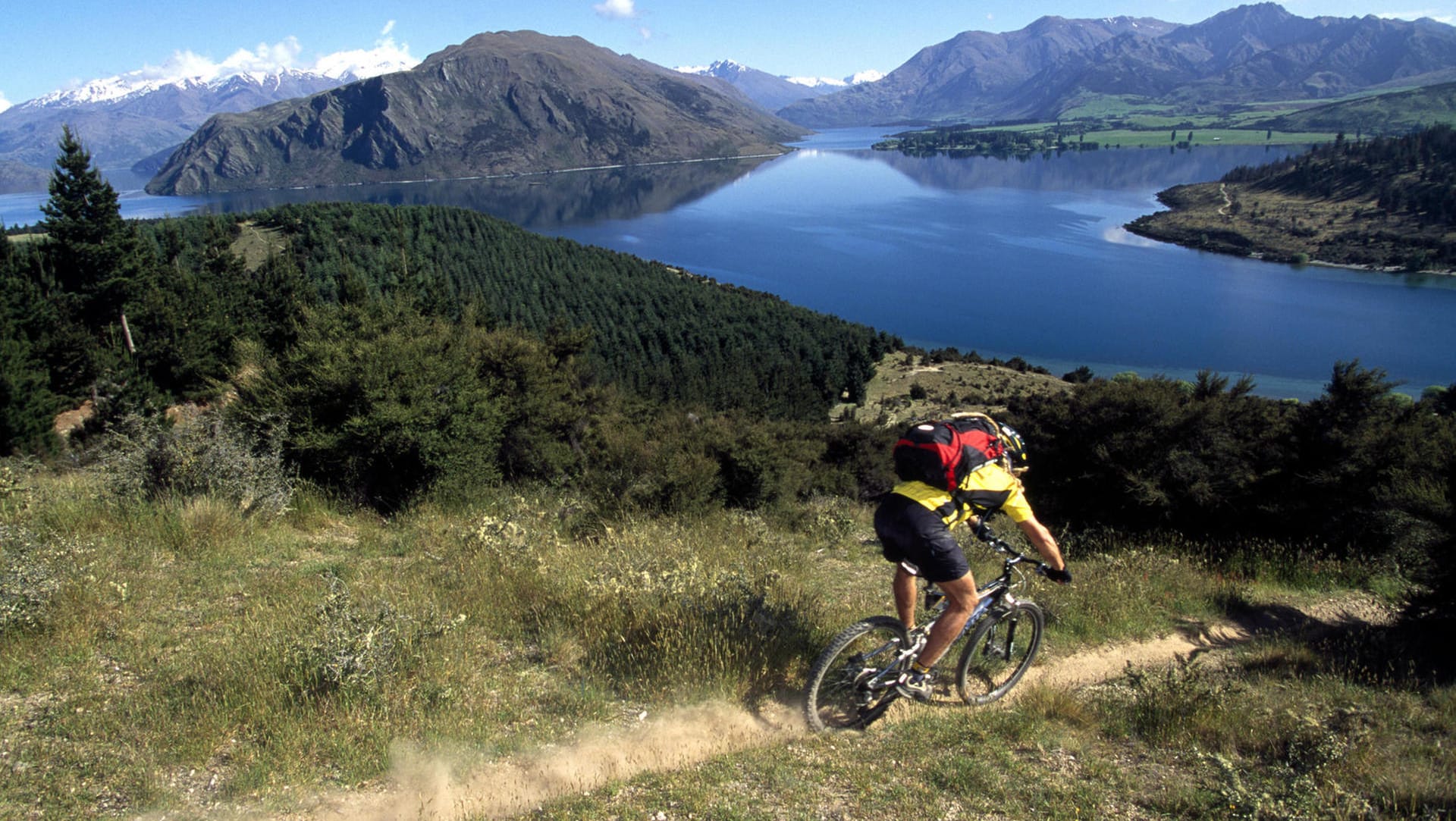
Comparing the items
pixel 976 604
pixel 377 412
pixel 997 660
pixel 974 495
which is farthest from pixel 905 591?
pixel 377 412

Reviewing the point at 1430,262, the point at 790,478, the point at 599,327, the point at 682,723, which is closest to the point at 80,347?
the point at 790,478

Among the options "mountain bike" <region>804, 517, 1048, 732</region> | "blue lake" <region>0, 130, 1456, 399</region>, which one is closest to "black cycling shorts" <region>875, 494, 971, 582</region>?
"mountain bike" <region>804, 517, 1048, 732</region>

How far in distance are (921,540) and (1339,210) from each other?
13918 cm

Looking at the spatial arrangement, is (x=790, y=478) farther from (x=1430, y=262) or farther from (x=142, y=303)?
(x=1430, y=262)

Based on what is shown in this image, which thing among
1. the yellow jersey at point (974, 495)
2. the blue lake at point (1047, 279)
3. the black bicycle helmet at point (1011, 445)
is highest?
the black bicycle helmet at point (1011, 445)

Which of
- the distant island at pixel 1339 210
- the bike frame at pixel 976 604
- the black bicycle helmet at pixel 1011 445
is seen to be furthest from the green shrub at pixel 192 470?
the distant island at pixel 1339 210

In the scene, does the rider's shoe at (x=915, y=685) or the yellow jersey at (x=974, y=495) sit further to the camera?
the rider's shoe at (x=915, y=685)

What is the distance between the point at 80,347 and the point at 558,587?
1109 inches

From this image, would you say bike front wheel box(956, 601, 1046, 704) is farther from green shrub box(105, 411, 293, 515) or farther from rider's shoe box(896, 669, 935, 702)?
green shrub box(105, 411, 293, 515)

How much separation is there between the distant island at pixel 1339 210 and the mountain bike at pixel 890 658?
11522 cm

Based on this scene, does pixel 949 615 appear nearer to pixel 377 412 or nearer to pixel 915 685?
pixel 915 685

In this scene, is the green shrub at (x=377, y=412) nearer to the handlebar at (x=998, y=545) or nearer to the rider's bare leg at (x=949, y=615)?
the rider's bare leg at (x=949, y=615)

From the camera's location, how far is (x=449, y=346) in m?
13.2

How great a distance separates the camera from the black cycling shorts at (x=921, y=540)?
3.51m
